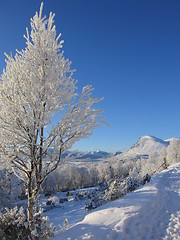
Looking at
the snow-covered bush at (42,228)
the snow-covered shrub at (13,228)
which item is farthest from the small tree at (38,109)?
the snow-covered shrub at (13,228)

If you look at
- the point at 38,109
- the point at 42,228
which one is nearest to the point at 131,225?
the point at 42,228

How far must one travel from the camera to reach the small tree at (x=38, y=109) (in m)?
4.86

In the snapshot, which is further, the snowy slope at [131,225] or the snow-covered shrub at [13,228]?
the snow-covered shrub at [13,228]

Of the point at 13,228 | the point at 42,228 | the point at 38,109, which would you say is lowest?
the point at 13,228

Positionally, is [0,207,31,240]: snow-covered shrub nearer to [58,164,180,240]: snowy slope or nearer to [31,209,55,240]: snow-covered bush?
[31,209,55,240]: snow-covered bush

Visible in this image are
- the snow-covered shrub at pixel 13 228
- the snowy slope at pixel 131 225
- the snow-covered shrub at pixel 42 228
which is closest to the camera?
the snowy slope at pixel 131 225

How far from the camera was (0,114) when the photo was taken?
193 inches

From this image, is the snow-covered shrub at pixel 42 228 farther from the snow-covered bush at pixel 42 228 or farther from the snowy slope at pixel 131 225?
the snowy slope at pixel 131 225

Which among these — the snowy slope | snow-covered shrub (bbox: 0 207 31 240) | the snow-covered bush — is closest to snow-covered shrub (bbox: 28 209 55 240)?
the snow-covered bush

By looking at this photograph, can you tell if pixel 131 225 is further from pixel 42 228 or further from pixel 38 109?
pixel 38 109

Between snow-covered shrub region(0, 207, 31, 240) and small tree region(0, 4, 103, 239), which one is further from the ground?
small tree region(0, 4, 103, 239)

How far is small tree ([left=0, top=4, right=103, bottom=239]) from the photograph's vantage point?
16.0 ft

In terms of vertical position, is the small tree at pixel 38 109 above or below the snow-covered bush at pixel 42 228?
above

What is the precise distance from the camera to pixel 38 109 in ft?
16.3
